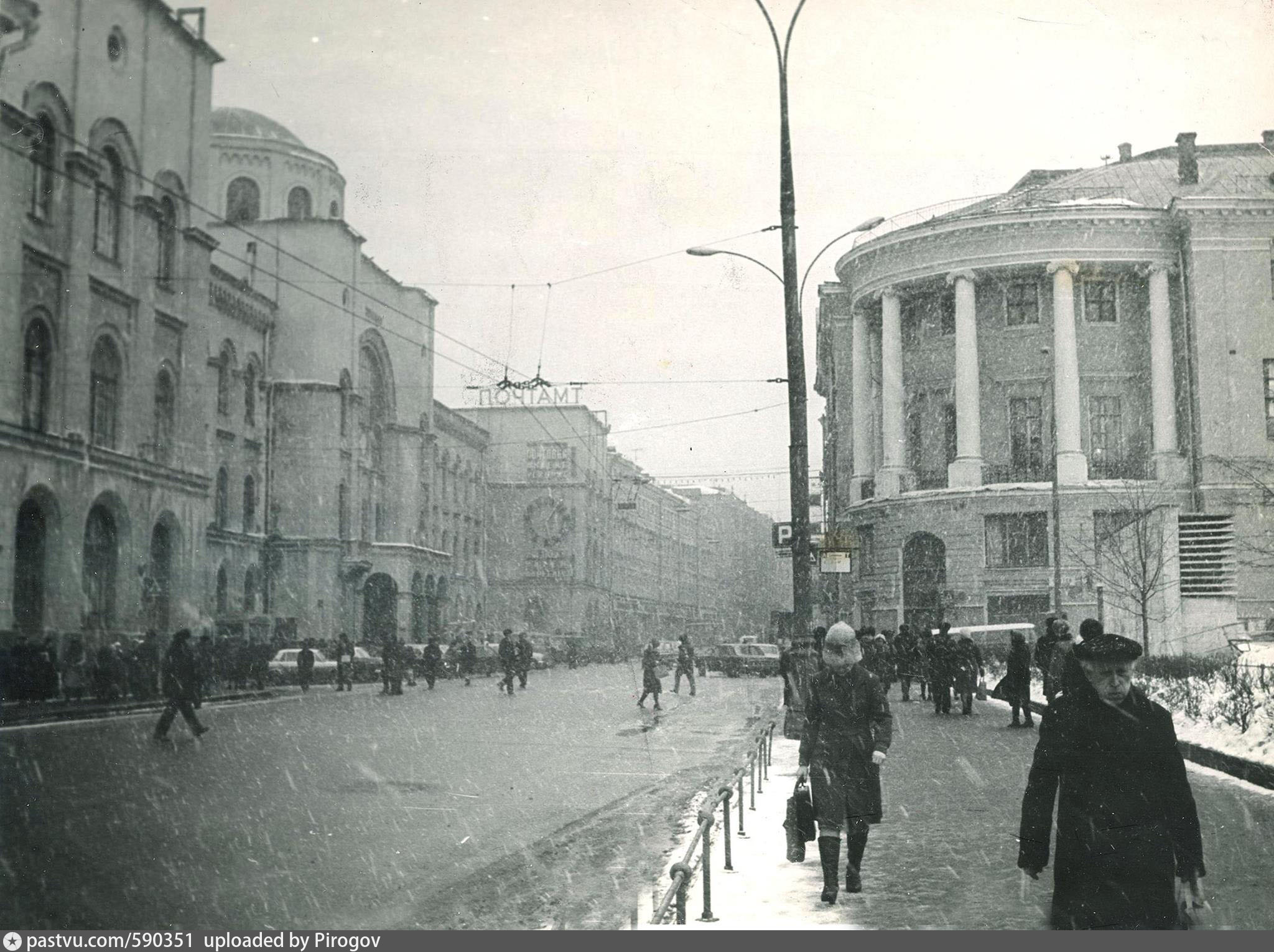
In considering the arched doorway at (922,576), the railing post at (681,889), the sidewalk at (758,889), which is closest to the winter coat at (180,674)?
the sidewalk at (758,889)

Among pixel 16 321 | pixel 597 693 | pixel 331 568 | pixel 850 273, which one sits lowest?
pixel 597 693

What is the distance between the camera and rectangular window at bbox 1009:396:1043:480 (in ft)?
164

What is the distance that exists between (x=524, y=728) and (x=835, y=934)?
15603 mm

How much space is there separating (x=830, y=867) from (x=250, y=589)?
38.4 meters

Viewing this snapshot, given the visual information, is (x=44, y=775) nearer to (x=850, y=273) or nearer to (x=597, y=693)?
(x=597, y=693)

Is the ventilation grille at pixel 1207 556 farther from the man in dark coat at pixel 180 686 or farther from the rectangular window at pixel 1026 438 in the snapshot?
the man in dark coat at pixel 180 686

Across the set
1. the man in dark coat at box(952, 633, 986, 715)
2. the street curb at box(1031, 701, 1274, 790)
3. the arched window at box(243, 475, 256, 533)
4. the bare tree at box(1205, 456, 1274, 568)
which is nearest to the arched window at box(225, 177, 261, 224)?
the arched window at box(243, 475, 256, 533)

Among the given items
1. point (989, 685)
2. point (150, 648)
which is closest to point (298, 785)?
point (150, 648)

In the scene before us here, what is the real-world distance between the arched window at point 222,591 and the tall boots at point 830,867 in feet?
120

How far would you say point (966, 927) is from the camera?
7.15m

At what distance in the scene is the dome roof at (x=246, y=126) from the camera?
2150 cm

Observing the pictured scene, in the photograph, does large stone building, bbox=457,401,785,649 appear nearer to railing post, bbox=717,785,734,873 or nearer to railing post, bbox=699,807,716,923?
railing post, bbox=717,785,734,873

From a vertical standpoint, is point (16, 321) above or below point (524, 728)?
above

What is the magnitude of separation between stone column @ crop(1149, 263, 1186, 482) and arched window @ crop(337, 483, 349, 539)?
2758 cm
